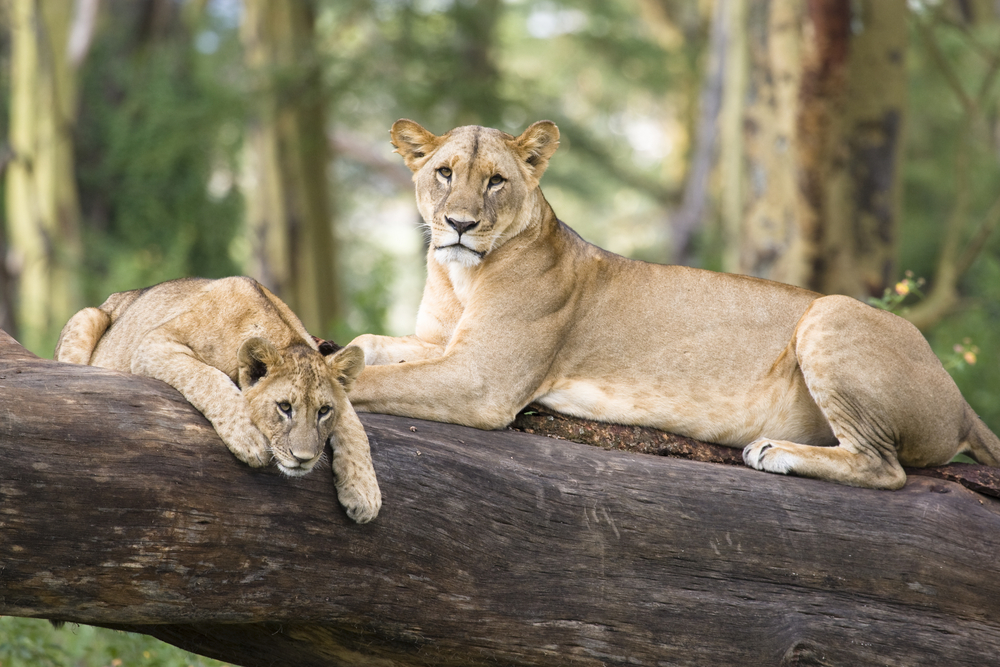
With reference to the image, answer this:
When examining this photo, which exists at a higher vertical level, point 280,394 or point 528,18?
point 528,18

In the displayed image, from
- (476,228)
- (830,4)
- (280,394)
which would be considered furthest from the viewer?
(830,4)

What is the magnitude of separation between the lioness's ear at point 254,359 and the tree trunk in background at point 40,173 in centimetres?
857

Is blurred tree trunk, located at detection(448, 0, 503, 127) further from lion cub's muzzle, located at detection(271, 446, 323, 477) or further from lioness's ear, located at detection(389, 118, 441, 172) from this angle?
lion cub's muzzle, located at detection(271, 446, 323, 477)

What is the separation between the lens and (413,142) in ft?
15.4

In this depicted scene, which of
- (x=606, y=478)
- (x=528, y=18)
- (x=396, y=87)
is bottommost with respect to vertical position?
(x=606, y=478)

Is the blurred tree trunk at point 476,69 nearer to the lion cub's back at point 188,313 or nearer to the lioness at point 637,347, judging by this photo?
the lioness at point 637,347

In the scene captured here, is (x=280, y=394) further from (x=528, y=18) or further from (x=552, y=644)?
(x=528, y=18)

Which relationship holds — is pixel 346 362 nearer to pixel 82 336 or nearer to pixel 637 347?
pixel 82 336

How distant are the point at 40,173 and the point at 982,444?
11.1 meters

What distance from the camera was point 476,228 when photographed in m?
4.35

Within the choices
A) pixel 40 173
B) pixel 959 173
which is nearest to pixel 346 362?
pixel 959 173

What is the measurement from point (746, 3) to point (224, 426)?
23.9 feet

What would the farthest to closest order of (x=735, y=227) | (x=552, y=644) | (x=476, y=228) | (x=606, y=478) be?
(x=735, y=227) < (x=476, y=228) < (x=606, y=478) < (x=552, y=644)

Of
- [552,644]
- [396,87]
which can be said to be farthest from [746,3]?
[552,644]
